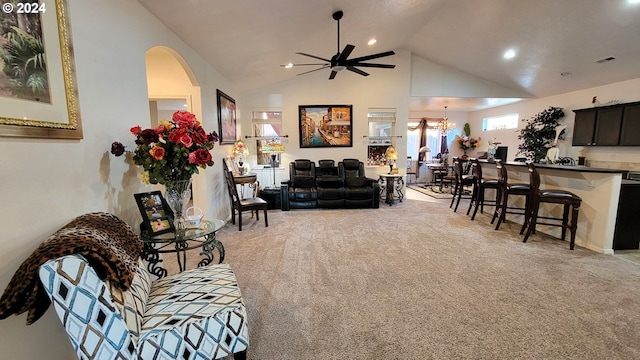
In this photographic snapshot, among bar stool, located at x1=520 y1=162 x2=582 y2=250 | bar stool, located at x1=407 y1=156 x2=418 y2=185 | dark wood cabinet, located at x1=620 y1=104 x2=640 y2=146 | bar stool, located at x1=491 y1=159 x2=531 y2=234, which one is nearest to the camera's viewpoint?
bar stool, located at x1=520 y1=162 x2=582 y2=250

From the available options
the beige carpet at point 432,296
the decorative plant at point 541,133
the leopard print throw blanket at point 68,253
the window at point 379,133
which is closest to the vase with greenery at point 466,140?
the decorative plant at point 541,133

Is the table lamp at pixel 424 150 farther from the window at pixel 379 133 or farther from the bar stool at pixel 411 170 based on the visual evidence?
the window at pixel 379 133

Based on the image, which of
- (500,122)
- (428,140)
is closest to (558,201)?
(500,122)

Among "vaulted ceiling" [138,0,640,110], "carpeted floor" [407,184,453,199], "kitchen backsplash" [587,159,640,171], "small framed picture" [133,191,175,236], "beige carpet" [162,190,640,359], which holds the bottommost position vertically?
"beige carpet" [162,190,640,359]

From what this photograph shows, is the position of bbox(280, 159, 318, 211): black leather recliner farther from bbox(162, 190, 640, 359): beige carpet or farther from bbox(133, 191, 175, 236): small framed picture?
bbox(133, 191, 175, 236): small framed picture

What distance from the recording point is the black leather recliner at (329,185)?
5621 millimetres

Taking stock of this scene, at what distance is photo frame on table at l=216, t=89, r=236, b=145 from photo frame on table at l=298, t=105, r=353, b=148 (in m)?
1.71

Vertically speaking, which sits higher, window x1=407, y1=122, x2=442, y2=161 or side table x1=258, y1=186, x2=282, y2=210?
window x1=407, y1=122, x2=442, y2=161

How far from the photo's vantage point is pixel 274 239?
3814 mm

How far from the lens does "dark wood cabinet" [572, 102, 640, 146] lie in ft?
15.4

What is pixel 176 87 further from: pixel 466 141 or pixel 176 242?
pixel 466 141

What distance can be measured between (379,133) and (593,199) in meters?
4.12

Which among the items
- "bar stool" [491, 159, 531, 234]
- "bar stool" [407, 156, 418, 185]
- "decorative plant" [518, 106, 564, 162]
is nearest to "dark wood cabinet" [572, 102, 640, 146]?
"decorative plant" [518, 106, 564, 162]

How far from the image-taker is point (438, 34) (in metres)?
5.32
